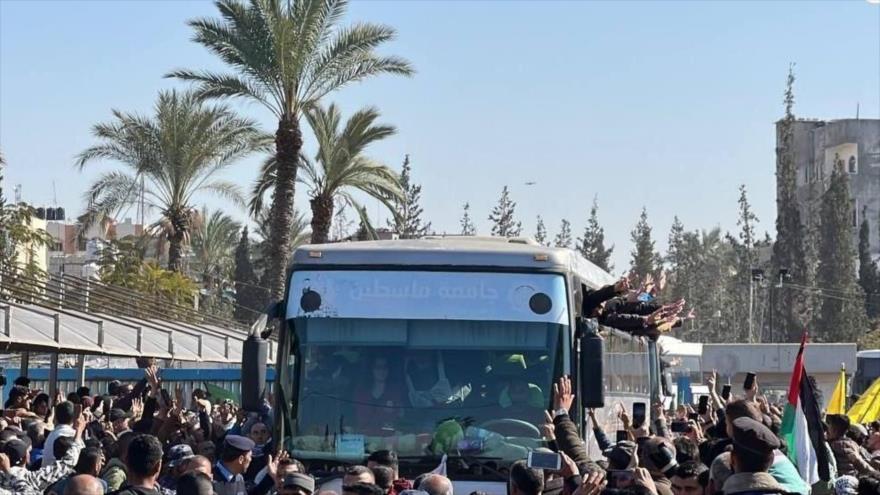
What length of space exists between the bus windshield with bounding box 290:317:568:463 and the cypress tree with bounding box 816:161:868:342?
242 feet

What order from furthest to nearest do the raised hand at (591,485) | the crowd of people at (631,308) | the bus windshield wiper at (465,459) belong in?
the crowd of people at (631,308) < the bus windshield wiper at (465,459) < the raised hand at (591,485)

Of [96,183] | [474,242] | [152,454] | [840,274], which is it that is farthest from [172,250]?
[840,274]

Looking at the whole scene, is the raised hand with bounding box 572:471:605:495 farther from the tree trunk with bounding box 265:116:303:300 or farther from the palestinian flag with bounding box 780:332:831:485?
the tree trunk with bounding box 265:116:303:300

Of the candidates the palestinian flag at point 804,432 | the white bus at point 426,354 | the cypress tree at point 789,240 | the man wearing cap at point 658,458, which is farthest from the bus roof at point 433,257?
the cypress tree at point 789,240

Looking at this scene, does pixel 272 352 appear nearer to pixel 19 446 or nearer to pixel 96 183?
pixel 96 183

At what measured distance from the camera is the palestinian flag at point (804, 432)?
11883 mm

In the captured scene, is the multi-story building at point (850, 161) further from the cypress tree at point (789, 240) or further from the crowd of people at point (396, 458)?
the crowd of people at point (396, 458)

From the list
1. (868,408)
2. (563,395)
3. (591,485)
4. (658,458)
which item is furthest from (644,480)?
(868,408)

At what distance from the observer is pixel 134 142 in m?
44.1

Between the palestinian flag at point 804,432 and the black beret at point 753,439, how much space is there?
382 cm

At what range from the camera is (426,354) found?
13.2 meters

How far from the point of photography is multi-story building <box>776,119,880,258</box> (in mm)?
101438

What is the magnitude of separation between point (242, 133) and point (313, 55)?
24.3 feet

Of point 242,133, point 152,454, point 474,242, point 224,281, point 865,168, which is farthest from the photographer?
point 865,168
